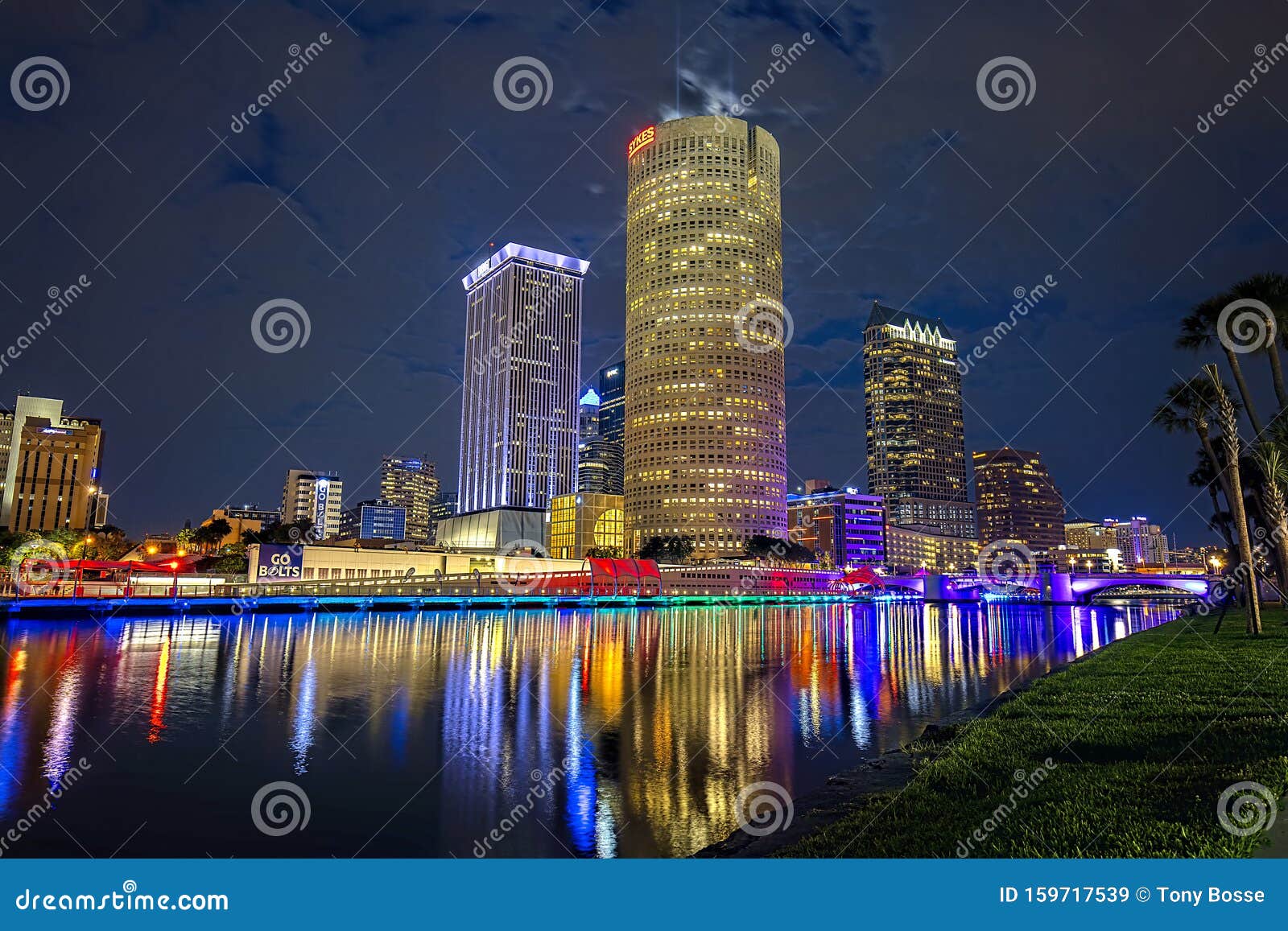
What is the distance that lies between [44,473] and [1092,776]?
781ft

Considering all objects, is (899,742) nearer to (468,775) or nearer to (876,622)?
(468,775)

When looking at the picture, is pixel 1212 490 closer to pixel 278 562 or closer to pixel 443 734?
pixel 443 734

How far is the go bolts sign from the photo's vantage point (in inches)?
4825

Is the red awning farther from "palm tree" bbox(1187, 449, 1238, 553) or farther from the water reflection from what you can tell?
"palm tree" bbox(1187, 449, 1238, 553)

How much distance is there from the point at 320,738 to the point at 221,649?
27.9 meters

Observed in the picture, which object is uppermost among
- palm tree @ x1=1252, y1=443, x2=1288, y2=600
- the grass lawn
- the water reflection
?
palm tree @ x1=1252, y1=443, x2=1288, y2=600

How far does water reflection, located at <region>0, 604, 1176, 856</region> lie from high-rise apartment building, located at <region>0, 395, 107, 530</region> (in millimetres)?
179132

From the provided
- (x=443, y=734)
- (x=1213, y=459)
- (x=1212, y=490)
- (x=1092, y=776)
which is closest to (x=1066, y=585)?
(x=1212, y=490)

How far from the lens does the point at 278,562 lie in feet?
408

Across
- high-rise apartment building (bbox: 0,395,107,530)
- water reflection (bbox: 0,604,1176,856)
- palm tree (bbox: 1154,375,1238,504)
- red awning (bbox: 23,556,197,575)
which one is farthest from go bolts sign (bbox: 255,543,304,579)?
palm tree (bbox: 1154,375,1238,504)

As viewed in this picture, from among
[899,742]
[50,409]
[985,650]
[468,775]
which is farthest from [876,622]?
[50,409]

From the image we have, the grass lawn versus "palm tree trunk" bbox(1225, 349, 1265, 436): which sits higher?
"palm tree trunk" bbox(1225, 349, 1265, 436)

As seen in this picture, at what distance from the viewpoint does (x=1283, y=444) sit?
31.5 metres

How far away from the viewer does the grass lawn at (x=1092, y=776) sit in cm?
838
